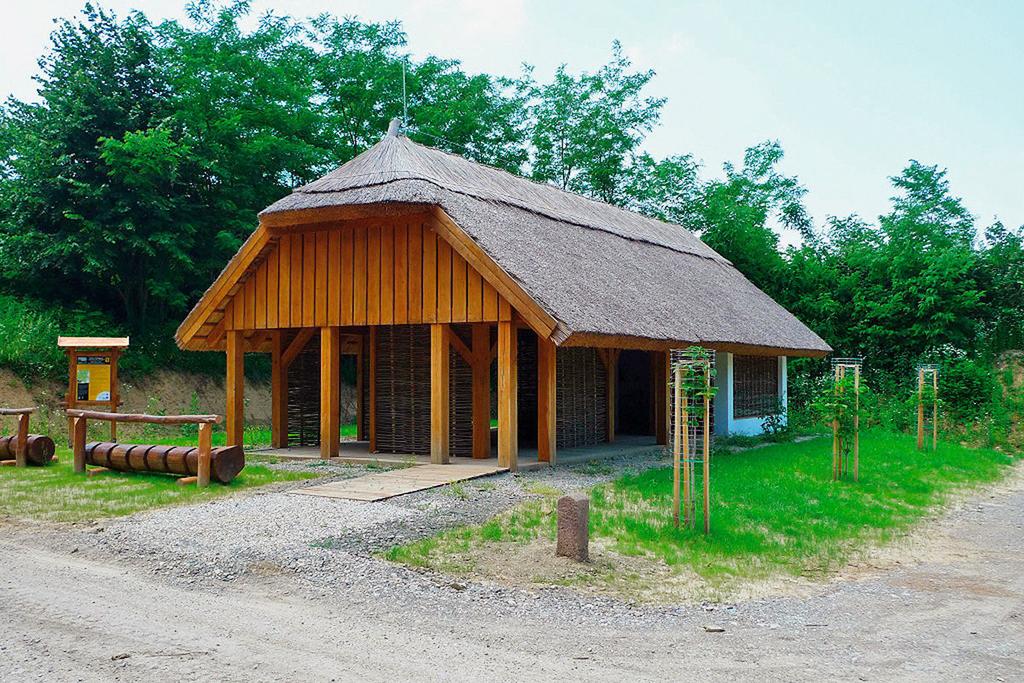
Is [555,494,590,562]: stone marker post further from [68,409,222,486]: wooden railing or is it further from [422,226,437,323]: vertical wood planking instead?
[422,226,437,323]: vertical wood planking

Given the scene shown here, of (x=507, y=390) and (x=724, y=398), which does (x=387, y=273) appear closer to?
(x=507, y=390)

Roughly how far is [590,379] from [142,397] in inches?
429

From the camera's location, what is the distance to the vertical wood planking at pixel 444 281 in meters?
12.5

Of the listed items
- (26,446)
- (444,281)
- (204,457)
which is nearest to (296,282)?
(444,281)

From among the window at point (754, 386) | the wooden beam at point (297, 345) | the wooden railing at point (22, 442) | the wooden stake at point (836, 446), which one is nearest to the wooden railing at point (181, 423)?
the wooden railing at point (22, 442)

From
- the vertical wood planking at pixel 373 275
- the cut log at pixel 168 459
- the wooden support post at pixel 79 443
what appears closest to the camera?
the cut log at pixel 168 459

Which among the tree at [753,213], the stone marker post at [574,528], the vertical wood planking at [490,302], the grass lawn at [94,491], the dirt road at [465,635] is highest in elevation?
the tree at [753,213]

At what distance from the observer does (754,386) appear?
68.3 feet

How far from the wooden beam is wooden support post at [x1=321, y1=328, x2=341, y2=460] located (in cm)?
164

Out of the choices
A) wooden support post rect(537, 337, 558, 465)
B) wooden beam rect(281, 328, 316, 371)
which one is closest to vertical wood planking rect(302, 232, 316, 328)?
wooden beam rect(281, 328, 316, 371)

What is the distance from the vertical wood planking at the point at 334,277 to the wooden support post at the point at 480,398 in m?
2.19

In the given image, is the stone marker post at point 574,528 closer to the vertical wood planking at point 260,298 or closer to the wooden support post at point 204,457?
the wooden support post at point 204,457

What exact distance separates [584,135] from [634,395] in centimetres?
1547

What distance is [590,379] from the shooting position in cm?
1677
